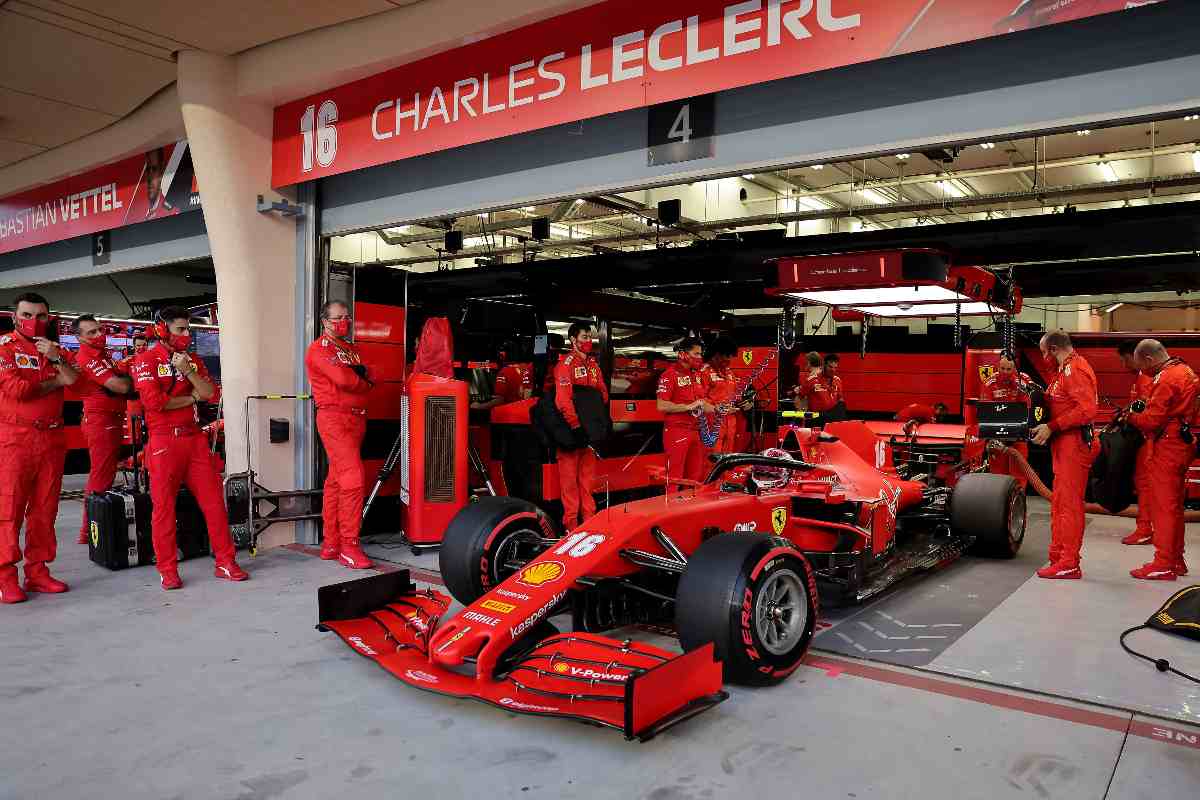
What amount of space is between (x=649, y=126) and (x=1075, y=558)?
4274 mm

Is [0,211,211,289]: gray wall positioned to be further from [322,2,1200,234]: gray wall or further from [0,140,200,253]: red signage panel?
[322,2,1200,234]: gray wall

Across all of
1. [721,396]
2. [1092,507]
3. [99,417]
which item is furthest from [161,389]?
[1092,507]

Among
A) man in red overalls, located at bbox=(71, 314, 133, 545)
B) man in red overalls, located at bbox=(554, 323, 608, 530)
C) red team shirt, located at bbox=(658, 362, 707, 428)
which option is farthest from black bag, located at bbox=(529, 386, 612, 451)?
man in red overalls, located at bbox=(71, 314, 133, 545)

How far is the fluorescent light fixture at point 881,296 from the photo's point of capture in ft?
23.1

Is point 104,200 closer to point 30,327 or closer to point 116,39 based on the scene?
point 116,39

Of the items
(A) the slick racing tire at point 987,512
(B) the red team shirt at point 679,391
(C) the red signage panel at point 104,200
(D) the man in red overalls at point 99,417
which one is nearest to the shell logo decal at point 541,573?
(A) the slick racing tire at point 987,512

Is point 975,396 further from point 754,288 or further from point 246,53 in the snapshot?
point 246,53

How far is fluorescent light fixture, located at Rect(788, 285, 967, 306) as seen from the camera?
23.1ft

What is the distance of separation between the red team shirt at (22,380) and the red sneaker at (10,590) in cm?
96

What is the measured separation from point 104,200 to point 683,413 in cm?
651

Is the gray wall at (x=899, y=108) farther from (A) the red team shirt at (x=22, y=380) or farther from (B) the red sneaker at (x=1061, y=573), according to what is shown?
(B) the red sneaker at (x=1061, y=573)

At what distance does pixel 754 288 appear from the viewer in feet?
36.2

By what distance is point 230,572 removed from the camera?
5531mm

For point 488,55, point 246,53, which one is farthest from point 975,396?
point 246,53
